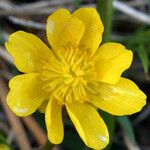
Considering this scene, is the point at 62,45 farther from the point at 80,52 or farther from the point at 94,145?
the point at 94,145

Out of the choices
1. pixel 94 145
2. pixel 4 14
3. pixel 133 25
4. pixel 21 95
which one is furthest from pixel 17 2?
pixel 94 145

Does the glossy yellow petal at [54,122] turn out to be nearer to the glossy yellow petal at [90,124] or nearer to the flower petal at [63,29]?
the glossy yellow petal at [90,124]

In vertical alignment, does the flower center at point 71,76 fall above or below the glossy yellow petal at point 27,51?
below

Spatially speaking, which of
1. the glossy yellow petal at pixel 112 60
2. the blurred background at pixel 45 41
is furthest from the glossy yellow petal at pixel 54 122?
the blurred background at pixel 45 41

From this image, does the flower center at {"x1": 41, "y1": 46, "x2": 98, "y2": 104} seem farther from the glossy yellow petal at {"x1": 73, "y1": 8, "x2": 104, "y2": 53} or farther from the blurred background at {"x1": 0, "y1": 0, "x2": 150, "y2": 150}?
the blurred background at {"x1": 0, "y1": 0, "x2": 150, "y2": 150}

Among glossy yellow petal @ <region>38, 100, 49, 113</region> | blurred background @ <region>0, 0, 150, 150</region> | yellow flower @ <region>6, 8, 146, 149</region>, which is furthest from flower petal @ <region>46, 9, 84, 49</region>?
blurred background @ <region>0, 0, 150, 150</region>

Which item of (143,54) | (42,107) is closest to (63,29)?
(42,107)
